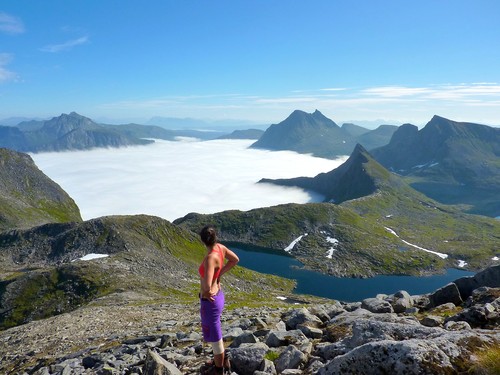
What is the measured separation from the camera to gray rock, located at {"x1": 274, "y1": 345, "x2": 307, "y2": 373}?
13773 millimetres

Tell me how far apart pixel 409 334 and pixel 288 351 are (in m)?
4.53

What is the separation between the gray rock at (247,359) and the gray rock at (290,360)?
2.43 ft

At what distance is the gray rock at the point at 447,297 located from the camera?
81.8ft

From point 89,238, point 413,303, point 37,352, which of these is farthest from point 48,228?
point 413,303

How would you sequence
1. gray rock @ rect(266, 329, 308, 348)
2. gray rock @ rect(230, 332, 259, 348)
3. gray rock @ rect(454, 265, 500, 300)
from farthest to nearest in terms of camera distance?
1. gray rock @ rect(454, 265, 500, 300)
2. gray rock @ rect(230, 332, 259, 348)
3. gray rock @ rect(266, 329, 308, 348)

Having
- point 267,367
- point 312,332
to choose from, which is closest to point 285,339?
point 312,332

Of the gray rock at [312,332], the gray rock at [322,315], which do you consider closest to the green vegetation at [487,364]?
the gray rock at [312,332]

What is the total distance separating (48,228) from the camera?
145500 mm

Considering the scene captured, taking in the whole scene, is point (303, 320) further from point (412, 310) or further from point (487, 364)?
point (487, 364)

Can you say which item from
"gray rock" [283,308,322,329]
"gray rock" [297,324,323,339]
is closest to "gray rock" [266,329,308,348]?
"gray rock" [297,324,323,339]

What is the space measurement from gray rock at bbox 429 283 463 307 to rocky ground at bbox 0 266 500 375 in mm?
61

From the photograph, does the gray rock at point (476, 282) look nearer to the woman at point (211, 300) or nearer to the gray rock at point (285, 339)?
the gray rock at point (285, 339)

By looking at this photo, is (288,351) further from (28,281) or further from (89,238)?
(89,238)

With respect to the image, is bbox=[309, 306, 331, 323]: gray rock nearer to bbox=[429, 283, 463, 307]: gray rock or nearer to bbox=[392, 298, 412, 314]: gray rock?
bbox=[392, 298, 412, 314]: gray rock
